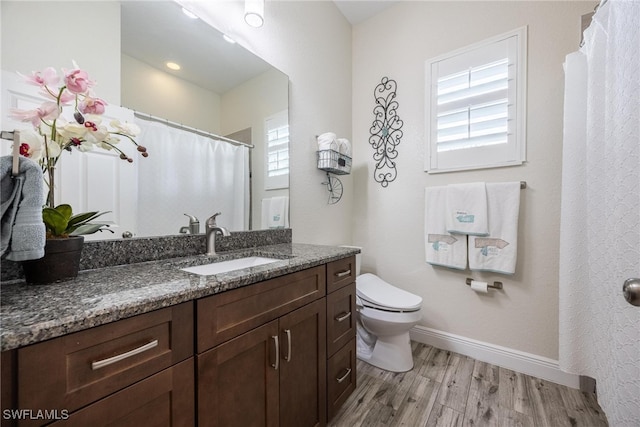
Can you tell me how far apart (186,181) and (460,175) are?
1.84 m

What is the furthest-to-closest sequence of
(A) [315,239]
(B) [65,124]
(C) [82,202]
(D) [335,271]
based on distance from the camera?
(A) [315,239] < (D) [335,271] < (C) [82,202] < (B) [65,124]

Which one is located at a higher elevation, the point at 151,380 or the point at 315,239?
the point at 315,239

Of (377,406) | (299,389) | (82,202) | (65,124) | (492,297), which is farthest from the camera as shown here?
(492,297)

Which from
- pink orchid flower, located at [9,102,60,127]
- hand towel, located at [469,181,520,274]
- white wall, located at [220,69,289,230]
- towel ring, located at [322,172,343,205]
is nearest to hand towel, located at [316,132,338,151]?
Result: towel ring, located at [322,172,343,205]

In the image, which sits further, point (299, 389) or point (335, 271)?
point (335, 271)

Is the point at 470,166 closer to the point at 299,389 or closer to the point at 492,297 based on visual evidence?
the point at 492,297

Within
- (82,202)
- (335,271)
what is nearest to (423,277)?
(335,271)

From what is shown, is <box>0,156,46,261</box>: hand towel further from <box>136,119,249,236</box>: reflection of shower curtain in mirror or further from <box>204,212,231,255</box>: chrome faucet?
<box>204,212,231,255</box>: chrome faucet

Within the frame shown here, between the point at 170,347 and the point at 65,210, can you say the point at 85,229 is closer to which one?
the point at 65,210

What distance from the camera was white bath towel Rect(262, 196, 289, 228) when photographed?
1.65 metres

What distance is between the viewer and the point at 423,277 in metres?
2.11

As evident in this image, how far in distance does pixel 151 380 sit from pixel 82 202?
2.31 feet

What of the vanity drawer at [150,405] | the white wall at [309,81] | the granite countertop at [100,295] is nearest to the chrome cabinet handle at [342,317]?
the granite countertop at [100,295]

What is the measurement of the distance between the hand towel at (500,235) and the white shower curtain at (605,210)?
0.30m
